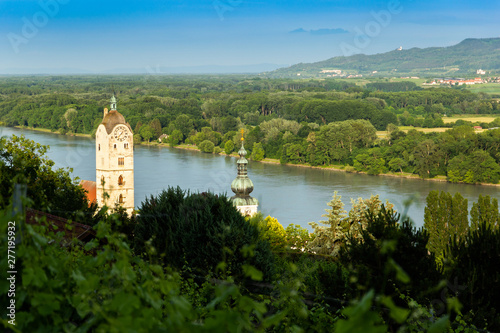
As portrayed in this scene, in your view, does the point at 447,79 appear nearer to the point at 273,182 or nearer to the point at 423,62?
the point at 423,62

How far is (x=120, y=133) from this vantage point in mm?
16359

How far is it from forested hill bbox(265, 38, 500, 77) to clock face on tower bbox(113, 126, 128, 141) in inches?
3523

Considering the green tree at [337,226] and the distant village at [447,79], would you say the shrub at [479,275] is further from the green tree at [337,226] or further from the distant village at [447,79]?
the distant village at [447,79]

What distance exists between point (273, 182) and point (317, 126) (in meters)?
16.9

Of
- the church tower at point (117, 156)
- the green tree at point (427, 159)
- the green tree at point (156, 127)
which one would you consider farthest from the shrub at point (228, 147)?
the church tower at point (117, 156)

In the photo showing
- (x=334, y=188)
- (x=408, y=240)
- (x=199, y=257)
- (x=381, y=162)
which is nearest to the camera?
(x=408, y=240)

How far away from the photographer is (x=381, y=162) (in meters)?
31.7

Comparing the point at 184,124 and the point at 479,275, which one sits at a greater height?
the point at 479,275

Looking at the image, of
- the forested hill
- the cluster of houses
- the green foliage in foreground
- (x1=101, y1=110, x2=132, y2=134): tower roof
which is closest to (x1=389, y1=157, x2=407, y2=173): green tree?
(x1=101, y1=110, x2=132, y2=134): tower roof

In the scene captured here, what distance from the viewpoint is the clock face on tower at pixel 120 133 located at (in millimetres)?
16253

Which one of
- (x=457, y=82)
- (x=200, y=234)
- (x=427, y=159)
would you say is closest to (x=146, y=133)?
(x=427, y=159)

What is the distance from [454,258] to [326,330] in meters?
1.95

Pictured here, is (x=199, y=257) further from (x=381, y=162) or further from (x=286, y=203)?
(x=381, y=162)

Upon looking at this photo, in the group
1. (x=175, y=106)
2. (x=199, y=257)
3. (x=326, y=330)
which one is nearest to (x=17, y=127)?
(x=175, y=106)
